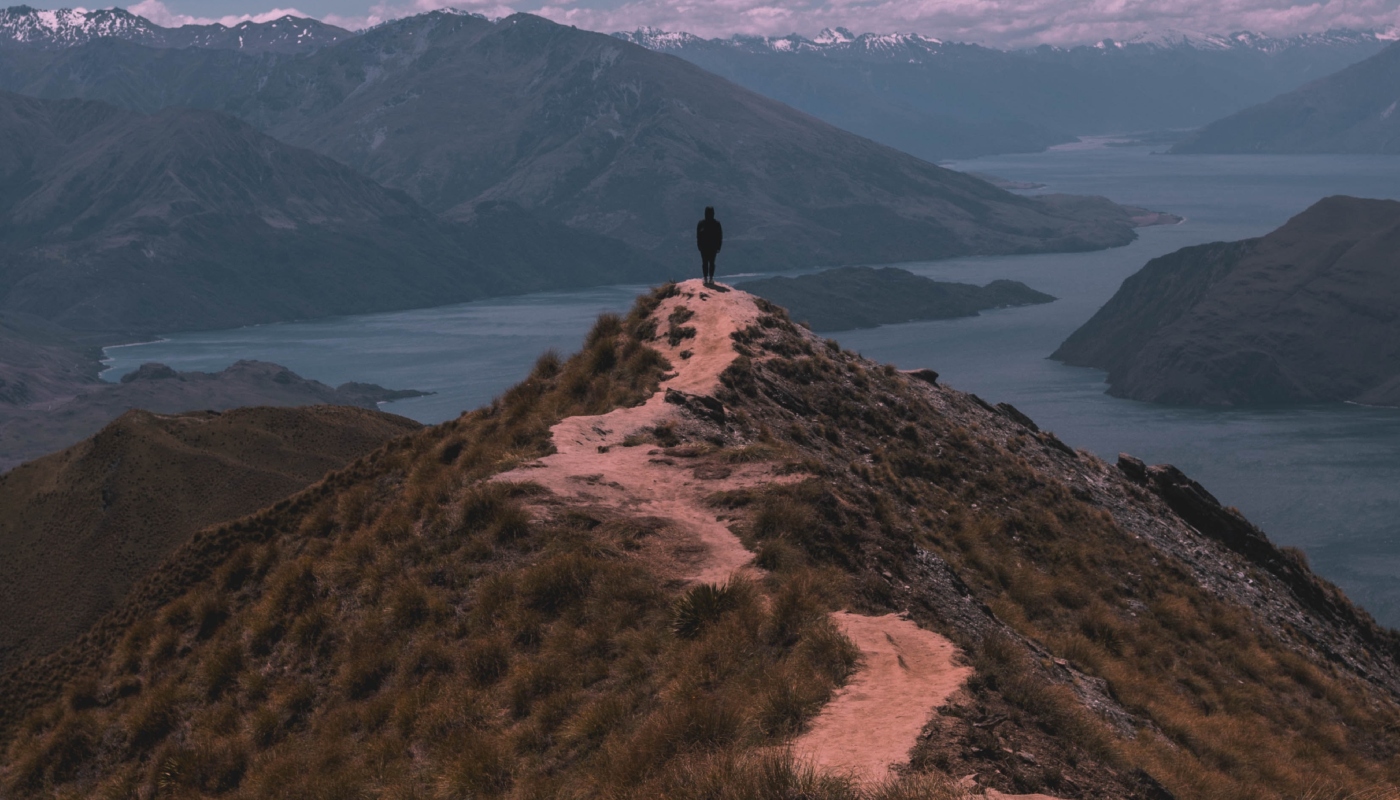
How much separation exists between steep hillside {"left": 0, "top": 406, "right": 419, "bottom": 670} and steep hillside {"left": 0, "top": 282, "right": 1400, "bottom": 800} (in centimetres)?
5323

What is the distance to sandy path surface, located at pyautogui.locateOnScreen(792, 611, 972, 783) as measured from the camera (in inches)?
559

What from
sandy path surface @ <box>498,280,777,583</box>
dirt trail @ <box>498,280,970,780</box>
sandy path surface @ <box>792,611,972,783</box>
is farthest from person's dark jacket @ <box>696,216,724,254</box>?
sandy path surface @ <box>792,611,972,783</box>

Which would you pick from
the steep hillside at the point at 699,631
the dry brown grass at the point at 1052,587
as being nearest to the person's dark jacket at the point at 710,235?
the steep hillside at the point at 699,631

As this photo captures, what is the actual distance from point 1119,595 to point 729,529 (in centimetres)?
1851

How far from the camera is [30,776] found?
89.8 feet

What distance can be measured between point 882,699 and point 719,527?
8.48 meters

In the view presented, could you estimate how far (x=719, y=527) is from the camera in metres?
24.0

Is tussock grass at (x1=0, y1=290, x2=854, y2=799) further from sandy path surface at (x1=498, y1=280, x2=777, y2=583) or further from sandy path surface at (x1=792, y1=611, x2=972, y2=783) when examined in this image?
sandy path surface at (x1=498, y1=280, x2=777, y2=583)

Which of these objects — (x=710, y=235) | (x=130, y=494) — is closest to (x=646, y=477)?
(x=710, y=235)

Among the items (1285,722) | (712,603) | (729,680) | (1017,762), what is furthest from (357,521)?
(1285,722)

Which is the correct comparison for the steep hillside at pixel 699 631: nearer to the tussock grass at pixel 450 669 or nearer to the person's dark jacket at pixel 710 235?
the tussock grass at pixel 450 669

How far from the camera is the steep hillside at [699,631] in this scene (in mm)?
16062

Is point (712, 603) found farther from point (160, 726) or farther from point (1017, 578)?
point (1017, 578)

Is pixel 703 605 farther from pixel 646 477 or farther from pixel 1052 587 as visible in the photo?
pixel 1052 587
